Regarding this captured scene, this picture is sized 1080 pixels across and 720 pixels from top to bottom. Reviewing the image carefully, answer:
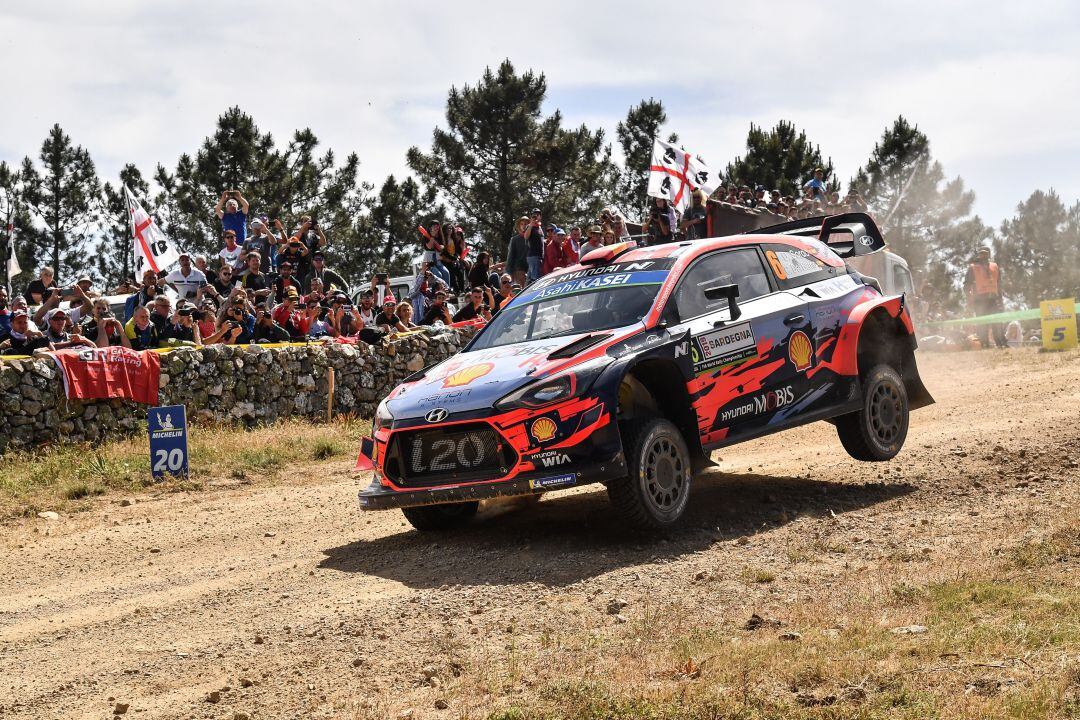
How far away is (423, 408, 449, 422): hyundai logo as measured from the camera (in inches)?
281

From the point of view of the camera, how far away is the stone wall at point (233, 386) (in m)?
12.8

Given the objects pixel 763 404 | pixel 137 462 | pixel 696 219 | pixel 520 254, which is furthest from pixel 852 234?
pixel 520 254

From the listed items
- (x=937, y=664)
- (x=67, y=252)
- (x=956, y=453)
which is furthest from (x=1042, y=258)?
(x=937, y=664)

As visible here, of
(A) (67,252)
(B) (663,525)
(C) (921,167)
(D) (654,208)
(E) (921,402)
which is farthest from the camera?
(C) (921,167)

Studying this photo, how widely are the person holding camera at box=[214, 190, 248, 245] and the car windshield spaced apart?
464 inches

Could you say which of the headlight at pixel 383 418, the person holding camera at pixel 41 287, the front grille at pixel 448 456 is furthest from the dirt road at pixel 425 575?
the person holding camera at pixel 41 287

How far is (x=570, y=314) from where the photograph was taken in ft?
26.6

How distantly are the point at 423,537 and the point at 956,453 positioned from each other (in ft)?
16.4

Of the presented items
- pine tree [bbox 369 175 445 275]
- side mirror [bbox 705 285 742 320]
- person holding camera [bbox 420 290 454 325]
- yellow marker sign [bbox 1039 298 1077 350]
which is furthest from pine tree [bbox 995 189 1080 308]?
side mirror [bbox 705 285 742 320]

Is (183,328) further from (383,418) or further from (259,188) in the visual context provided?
(259,188)

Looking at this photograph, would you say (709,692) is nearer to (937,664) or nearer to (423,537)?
(937,664)

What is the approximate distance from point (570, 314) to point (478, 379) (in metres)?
1.10

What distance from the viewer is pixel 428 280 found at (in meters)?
20.0

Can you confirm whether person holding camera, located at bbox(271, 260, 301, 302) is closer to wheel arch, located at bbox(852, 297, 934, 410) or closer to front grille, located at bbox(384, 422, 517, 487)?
wheel arch, located at bbox(852, 297, 934, 410)
